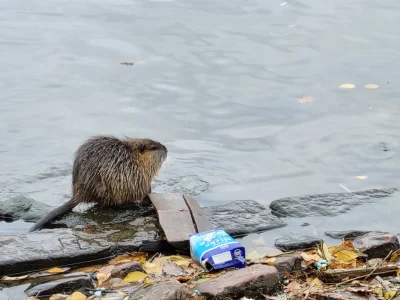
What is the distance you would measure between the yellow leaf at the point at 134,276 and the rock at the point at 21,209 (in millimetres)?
1385

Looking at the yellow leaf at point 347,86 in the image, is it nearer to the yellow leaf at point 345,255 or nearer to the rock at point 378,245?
the rock at point 378,245

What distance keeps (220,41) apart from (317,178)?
144 inches

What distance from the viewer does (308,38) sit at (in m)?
10.1

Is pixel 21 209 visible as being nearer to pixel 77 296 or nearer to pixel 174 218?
pixel 174 218

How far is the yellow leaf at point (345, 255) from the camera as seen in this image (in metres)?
5.02

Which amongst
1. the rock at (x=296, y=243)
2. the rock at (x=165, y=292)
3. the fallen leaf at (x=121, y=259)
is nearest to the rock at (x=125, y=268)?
the fallen leaf at (x=121, y=259)

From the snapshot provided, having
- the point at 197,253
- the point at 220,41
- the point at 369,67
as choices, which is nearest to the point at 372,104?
the point at 369,67

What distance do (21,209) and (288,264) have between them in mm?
2301

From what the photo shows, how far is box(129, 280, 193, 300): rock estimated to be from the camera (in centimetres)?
391

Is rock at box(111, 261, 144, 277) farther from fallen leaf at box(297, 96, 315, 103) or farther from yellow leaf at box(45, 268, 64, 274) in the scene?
fallen leaf at box(297, 96, 315, 103)

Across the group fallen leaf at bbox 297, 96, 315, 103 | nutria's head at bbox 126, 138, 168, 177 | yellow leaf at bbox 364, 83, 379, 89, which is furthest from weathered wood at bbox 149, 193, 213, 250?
yellow leaf at bbox 364, 83, 379, 89

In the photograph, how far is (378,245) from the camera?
521 centimetres

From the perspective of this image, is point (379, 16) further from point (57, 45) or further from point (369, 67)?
point (57, 45)

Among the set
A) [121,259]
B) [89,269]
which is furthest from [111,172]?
[89,269]
